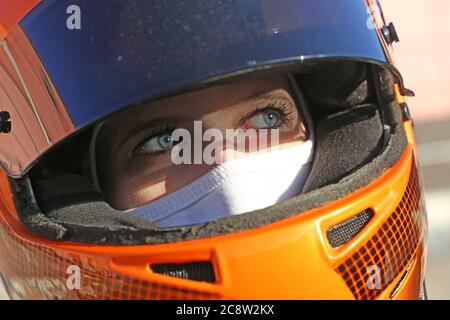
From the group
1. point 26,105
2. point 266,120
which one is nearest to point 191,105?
point 266,120

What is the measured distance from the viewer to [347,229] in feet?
3.63

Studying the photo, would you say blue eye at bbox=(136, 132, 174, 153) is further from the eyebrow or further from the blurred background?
the blurred background

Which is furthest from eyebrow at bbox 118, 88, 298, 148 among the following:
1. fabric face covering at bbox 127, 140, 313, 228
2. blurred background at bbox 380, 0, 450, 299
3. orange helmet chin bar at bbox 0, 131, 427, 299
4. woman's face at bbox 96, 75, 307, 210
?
blurred background at bbox 380, 0, 450, 299

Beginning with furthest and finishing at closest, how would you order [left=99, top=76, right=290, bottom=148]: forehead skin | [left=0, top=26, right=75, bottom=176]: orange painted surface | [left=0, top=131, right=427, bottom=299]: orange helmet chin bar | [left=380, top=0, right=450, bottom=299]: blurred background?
[left=380, top=0, right=450, bottom=299]: blurred background
[left=99, top=76, right=290, bottom=148]: forehead skin
[left=0, top=26, right=75, bottom=176]: orange painted surface
[left=0, top=131, right=427, bottom=299]: orange helmet chin bar

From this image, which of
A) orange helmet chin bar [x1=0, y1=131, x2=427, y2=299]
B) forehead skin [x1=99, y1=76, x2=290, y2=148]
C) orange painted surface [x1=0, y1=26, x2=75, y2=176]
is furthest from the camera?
forehead skin [x1=99, y1=76, x2=290, y2=148]

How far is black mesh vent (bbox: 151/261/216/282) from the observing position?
105 centimetres

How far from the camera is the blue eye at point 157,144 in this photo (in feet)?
4.42

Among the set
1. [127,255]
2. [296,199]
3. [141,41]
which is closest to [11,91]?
[141,41]

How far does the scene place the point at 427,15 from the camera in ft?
12.3

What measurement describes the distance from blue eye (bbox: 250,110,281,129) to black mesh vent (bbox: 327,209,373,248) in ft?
1.05

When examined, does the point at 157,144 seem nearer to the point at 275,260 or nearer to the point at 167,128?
the point at 167,128

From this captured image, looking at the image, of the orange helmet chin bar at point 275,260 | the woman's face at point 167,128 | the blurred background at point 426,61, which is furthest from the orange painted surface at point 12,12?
the blurred background at point 426,61

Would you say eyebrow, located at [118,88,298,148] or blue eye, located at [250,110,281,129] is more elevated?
eyebrow, located at [118,88,298,148]

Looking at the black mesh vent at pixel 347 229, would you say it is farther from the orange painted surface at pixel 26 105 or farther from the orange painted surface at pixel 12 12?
the orange painted surface at pixel 12 12
